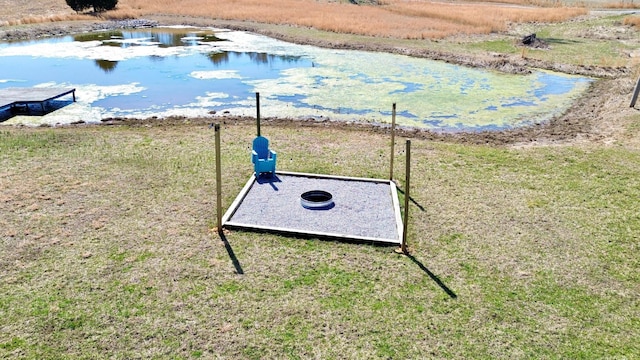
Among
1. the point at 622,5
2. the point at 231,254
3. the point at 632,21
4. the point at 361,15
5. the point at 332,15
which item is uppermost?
the point at 622,5

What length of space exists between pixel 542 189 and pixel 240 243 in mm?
5192

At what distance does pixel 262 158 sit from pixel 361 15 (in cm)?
2381

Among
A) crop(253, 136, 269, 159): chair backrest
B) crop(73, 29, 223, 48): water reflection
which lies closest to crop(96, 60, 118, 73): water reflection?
crop(73, 29, 223, 48): water reflection

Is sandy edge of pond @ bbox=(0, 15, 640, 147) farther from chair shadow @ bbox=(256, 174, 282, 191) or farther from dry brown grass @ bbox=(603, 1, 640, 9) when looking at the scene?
dry brown grass @ bbox=(603, 1, 640, 9)

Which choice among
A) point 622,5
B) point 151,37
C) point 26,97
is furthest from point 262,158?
point 622,5

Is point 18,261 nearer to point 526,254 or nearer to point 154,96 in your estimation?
point 526,254

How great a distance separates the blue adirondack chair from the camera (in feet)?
26.4

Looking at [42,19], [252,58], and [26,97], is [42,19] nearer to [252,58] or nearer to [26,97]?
[252,58]

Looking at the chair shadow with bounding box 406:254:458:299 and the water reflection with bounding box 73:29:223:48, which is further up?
the water reflection with bounding box 73:29:223:48

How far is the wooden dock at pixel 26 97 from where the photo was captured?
12.0 metres

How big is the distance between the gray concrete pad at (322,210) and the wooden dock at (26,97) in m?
7.67

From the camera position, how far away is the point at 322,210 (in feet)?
23.3

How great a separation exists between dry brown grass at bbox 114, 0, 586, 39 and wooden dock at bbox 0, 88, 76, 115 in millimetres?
15664

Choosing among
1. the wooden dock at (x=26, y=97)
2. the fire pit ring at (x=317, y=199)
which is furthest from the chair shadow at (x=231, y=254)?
the wooden dock at (x=26, y=97)
